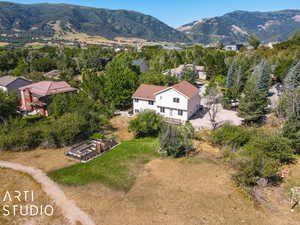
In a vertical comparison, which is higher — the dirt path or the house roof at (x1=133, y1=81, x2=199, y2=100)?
the house roof at (x1=133, y1=81, x2=199, y2=100)

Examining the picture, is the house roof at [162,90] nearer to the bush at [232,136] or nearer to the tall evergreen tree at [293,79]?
the bush at [232,136]

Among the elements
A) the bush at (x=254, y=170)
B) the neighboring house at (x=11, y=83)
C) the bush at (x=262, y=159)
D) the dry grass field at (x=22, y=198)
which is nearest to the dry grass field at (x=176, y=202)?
the bush at (x=254, y=170)

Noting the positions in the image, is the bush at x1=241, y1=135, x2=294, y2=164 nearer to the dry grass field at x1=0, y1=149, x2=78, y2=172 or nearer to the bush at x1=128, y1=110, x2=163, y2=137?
the bush at x1=128, y1=110, x2=163, y2=137

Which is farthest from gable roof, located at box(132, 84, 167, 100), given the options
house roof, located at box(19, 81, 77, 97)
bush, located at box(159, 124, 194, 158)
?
house roof, located at box(19, 81, 77, 97)

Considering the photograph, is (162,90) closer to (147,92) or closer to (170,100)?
A: (170,100)

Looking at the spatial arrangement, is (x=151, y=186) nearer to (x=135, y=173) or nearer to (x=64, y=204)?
(x=135, y=173)
